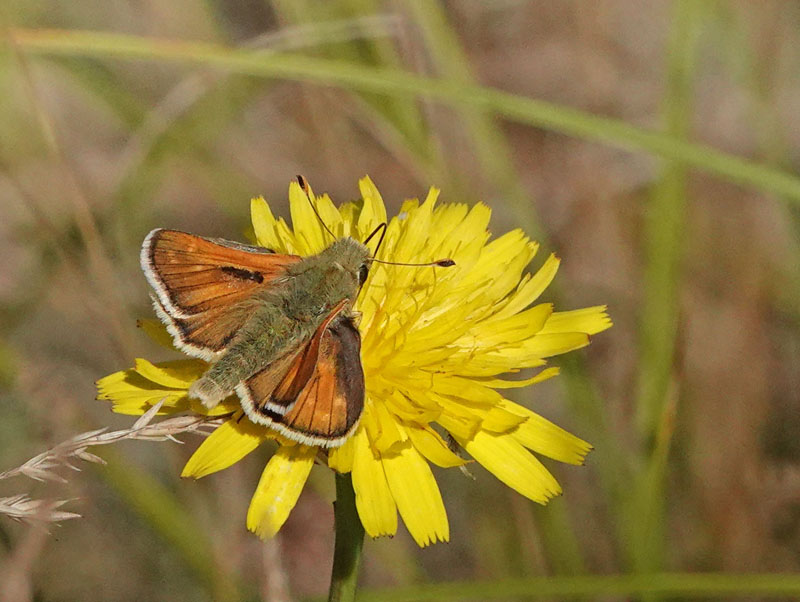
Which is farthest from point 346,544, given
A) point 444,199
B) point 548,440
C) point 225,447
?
point 444,199

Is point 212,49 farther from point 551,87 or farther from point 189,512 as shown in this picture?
point 551,87

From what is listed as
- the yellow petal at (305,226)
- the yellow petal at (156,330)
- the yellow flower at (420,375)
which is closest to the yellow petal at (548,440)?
the yellow flower at (420,375)

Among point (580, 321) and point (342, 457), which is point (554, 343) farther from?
point (342, 457)

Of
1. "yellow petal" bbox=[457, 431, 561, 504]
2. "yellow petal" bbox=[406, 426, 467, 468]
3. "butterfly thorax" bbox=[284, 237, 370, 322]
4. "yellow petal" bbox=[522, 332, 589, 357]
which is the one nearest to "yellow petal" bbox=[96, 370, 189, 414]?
"butterfly thorax" bbox=[284, 237, 370, 322]

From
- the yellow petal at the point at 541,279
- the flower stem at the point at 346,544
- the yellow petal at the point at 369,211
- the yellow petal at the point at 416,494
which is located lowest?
the flower stem at the point at 346,544

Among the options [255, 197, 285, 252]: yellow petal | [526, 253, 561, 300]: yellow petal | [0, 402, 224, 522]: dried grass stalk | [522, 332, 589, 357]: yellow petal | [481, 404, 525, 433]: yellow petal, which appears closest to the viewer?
[0, 402, 224, 522]: dried grass stalk

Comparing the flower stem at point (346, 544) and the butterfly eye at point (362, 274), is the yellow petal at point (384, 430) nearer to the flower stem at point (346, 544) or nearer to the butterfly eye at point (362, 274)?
the flower stem at point (346, 544)

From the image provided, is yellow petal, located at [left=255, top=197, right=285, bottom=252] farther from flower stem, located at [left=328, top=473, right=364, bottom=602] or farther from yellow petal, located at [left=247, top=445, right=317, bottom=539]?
flower stem, located at [left=328, top=473, right=364, bottom=602]
